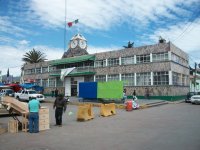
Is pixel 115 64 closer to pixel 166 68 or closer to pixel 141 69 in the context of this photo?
pixel 141 69

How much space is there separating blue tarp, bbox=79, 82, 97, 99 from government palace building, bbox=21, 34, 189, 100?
15.1 feet

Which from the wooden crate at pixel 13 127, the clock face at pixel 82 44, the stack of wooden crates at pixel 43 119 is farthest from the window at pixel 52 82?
the wooden crate at pixel 13 127

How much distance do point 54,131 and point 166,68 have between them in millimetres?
26670

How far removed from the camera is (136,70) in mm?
38844

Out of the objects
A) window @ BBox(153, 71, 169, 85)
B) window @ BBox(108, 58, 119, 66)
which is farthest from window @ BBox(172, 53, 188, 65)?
window @ BBox(108, 58, 119, 66)

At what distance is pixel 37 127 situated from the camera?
38.2ft

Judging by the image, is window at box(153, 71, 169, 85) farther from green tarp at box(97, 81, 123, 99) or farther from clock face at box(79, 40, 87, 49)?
clock face at box(79, 40, 87, 49)

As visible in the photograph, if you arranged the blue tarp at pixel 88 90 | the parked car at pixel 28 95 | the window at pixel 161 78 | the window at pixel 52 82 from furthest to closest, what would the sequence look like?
the window at pixel 52 82 → the window at pixel 161 78 → the parked car at pixel 28 95 → the blue tarp at pixel 88 90

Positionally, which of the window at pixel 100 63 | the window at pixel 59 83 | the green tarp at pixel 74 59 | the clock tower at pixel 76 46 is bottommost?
the window at pixel 59 83

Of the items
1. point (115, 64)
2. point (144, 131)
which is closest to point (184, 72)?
point (115, 64)

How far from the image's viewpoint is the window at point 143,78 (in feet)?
122

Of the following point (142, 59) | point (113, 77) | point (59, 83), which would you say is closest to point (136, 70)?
point (142, 59)

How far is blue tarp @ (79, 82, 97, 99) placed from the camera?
31.1m

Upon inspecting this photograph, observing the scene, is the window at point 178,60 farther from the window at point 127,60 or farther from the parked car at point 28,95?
the parked car at point 28,95
